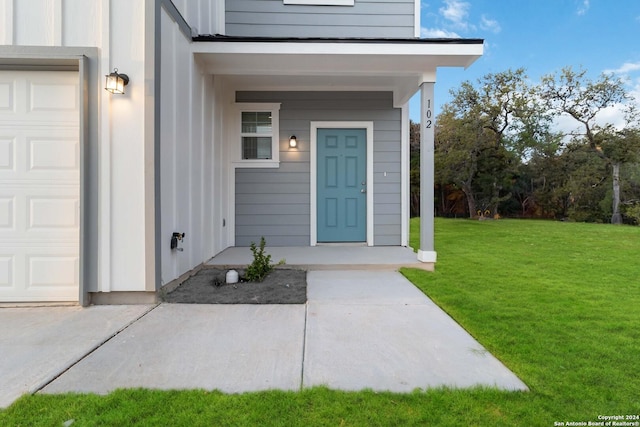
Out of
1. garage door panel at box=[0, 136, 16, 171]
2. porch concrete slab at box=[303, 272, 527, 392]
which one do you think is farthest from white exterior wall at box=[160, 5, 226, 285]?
porch concrete slab at box=[303, 272, 527, 392]

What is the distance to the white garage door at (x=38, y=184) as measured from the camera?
3049 millimetres

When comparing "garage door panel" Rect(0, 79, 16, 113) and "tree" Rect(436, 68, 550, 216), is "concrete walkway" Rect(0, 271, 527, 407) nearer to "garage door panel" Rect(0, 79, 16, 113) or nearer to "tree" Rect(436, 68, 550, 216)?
"garage door panel" Rect(0, 79, 16, 113)

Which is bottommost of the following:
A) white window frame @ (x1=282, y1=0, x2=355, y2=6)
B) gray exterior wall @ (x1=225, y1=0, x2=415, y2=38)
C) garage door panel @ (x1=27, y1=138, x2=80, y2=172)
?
garage door panel @ (x1=27, y1=138, x2=80, y2=172)

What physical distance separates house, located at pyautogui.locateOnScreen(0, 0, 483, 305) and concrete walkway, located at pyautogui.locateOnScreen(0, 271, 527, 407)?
592 millimetres

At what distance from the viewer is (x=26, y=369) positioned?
1922 millimetres

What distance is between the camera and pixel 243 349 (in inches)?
86.0

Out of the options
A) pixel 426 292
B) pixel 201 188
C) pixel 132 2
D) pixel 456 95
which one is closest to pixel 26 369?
pixel 201 188

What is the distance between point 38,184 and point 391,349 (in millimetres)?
3399

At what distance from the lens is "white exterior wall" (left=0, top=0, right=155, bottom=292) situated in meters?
2.96

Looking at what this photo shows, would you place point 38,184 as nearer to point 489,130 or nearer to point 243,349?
point 243,349

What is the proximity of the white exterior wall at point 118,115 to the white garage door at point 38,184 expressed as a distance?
0.98ft

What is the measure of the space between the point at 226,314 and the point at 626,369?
2.74m

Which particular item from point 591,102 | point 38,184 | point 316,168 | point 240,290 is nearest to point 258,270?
point 240,290

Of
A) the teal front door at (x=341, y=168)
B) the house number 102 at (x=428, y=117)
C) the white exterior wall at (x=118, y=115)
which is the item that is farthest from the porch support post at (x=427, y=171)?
the white exterior wall at (x=118, y=115)
